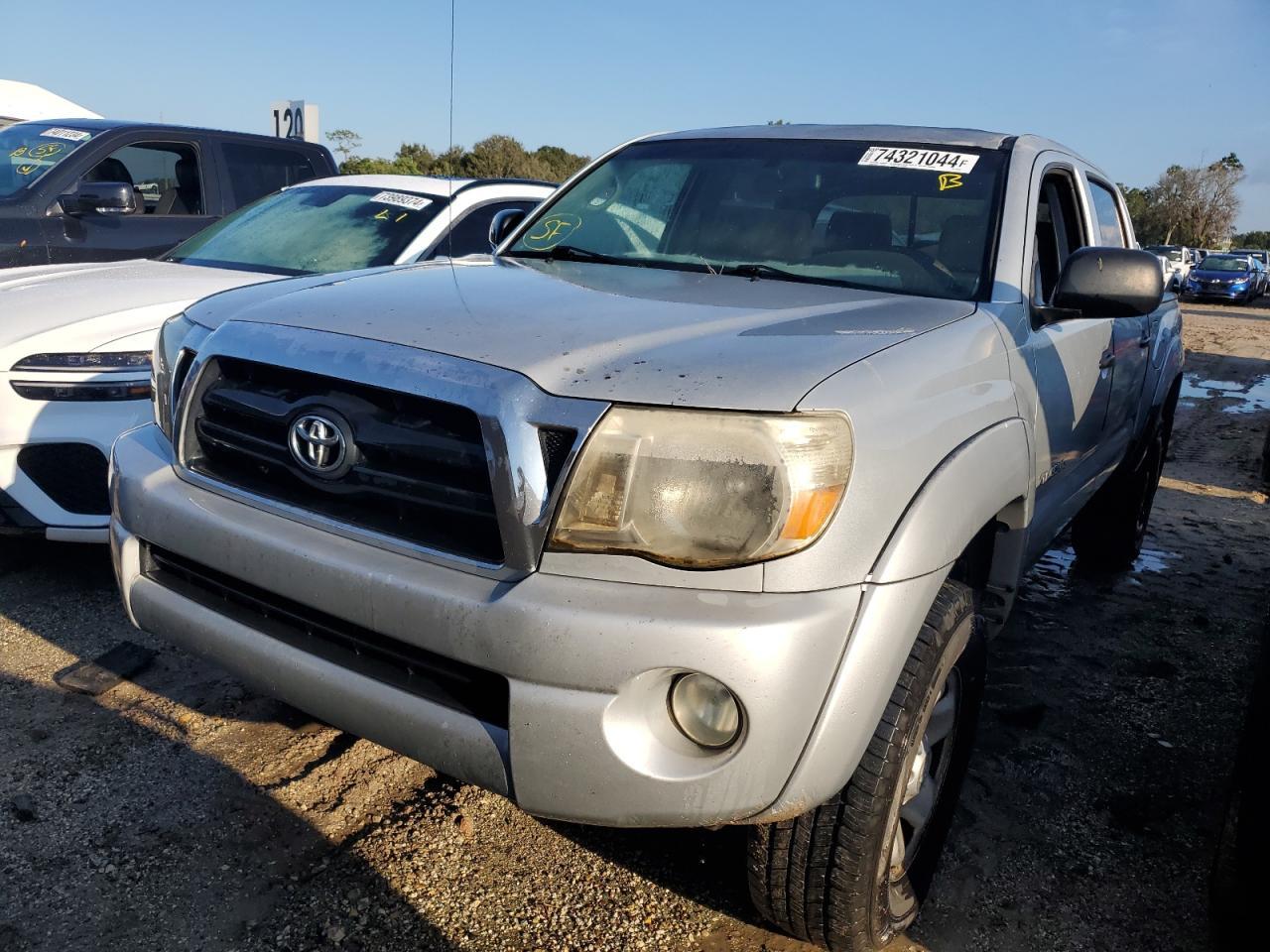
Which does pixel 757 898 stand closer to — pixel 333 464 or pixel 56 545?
pixel 333 464

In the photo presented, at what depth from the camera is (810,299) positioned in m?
2.46

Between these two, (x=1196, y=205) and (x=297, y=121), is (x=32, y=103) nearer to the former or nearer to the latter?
(x=297, y=121)

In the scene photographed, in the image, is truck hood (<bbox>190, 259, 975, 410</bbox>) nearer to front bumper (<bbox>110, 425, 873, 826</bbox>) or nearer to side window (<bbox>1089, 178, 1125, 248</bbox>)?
front bumper (<bbox>110, 425, 873, 826</bbox>)

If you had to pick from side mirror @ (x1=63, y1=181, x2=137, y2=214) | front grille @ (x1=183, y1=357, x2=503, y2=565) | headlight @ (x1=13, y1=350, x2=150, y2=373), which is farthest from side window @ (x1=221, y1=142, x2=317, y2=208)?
front grille @ (x1=183, y1=357, x2=503, y2=565)

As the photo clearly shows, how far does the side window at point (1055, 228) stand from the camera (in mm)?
3205

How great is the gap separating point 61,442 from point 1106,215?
4024 mm

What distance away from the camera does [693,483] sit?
171 centimetres

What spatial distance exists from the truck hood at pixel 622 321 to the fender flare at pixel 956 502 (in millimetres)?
279

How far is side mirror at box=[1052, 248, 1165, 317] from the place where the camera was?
2586mm

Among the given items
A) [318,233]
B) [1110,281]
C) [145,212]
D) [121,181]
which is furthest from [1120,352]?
[145,212]

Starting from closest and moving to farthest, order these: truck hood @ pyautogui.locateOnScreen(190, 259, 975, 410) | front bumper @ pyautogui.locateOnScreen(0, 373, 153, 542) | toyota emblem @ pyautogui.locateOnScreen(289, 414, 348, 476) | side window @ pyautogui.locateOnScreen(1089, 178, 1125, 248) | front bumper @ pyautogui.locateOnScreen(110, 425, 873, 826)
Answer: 1. front bumper @ pyautogui.locateOnScreen(110, 425, 873, 826)
2. truck hood @ pyautogui.locateOnScreen(190, 259, 975, 410)
3. toyota emblem @ pyautogui.locateOnScreen(289, 414, 348, 476)
4. front bumper @ pyautogui.locateOnScreen(0, 373, 153, 542)
5. side window @ pyautogui.locateOnScreen(1089, 178, 1125, 248)

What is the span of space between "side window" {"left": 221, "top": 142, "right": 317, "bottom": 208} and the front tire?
585cm

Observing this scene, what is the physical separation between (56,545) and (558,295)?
10.2ft

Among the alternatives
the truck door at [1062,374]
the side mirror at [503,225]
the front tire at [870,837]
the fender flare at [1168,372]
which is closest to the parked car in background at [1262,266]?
the fender flare at [1168,372]
